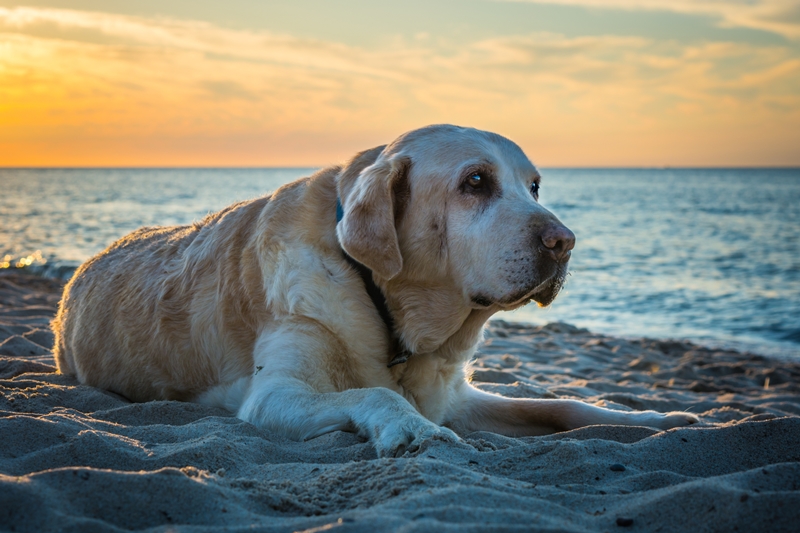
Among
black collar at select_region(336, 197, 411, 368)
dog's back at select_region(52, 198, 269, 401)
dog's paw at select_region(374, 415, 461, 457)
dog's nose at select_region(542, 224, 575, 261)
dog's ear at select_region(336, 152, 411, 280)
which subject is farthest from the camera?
dog's back at select_region(52, 198, 269, 401)

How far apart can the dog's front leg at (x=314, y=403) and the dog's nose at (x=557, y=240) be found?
1.00m

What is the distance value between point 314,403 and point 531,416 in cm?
148

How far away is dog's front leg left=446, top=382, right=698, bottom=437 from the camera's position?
376 cm

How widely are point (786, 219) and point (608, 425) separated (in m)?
33.8

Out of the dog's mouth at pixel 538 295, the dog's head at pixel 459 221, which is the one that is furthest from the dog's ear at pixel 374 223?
the dog's mouth at pixel 538 295

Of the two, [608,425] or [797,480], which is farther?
[608,425]

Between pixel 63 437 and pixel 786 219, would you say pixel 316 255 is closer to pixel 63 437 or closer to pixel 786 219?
pixel 63 437

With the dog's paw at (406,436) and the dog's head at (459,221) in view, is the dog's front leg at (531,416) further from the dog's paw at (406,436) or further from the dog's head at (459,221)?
the dog's paw at (406,436)

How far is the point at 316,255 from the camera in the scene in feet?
11.7

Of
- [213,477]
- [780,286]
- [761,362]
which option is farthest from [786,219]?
[213,477]

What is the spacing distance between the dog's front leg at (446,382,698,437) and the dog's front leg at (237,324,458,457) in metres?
1.02

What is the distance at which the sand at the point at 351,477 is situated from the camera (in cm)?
188

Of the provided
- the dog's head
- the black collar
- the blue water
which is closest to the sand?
the black collar

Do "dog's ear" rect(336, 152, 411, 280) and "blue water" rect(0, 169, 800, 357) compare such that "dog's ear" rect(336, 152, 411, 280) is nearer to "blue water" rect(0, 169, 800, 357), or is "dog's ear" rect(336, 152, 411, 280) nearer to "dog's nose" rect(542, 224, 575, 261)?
"dog's nose" rect(542, 224, 575, 261)
